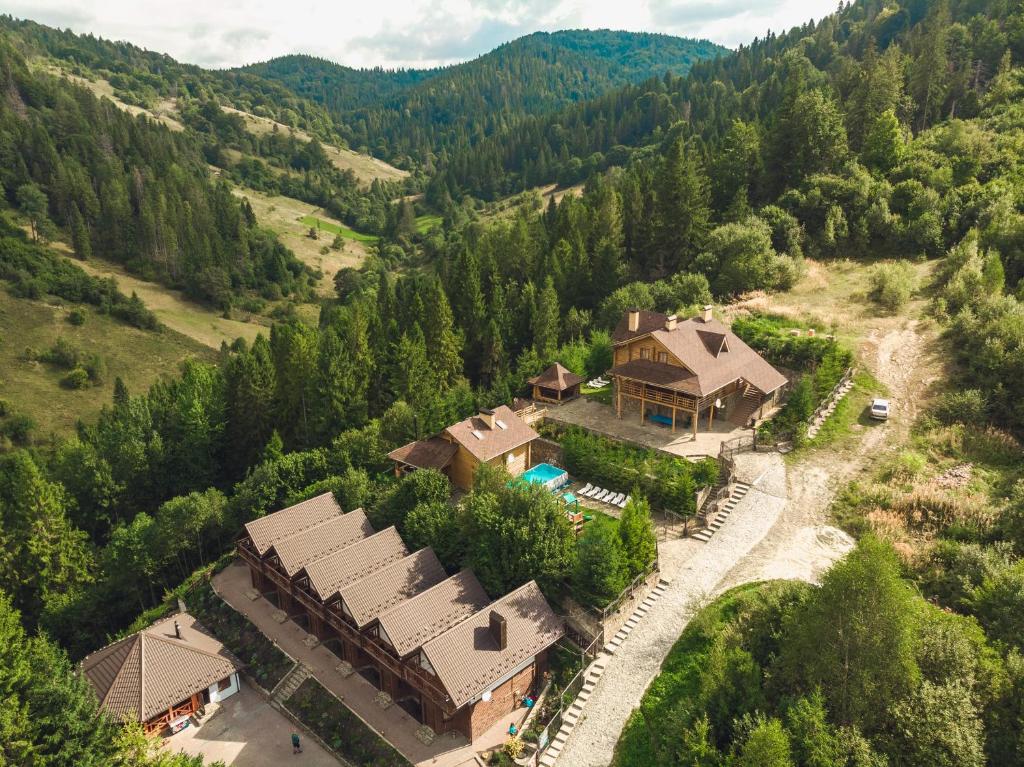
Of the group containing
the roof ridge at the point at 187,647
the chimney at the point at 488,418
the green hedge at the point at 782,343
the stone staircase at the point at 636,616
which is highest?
the green hedge at the point at 782,343

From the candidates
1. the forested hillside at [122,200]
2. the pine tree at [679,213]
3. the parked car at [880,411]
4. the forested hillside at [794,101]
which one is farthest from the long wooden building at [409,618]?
the forested hillside at [122,200]

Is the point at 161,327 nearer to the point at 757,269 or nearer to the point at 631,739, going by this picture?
the point at 757,269

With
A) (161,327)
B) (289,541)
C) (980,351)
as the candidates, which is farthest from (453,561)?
(161,327)

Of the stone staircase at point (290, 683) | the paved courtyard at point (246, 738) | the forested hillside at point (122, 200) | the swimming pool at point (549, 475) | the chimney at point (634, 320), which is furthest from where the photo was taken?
the forested hillside at point (122, 200)

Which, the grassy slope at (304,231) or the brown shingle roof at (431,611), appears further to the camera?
the grassy slope at (304,231)

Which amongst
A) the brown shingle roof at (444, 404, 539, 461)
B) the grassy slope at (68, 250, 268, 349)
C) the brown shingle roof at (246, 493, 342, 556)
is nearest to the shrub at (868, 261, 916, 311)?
the brown shingle roof at (444, 404, 539, 461)

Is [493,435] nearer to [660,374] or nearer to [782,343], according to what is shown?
[660,374]

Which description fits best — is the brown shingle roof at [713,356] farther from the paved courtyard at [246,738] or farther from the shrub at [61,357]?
the shrub at [61,357]
